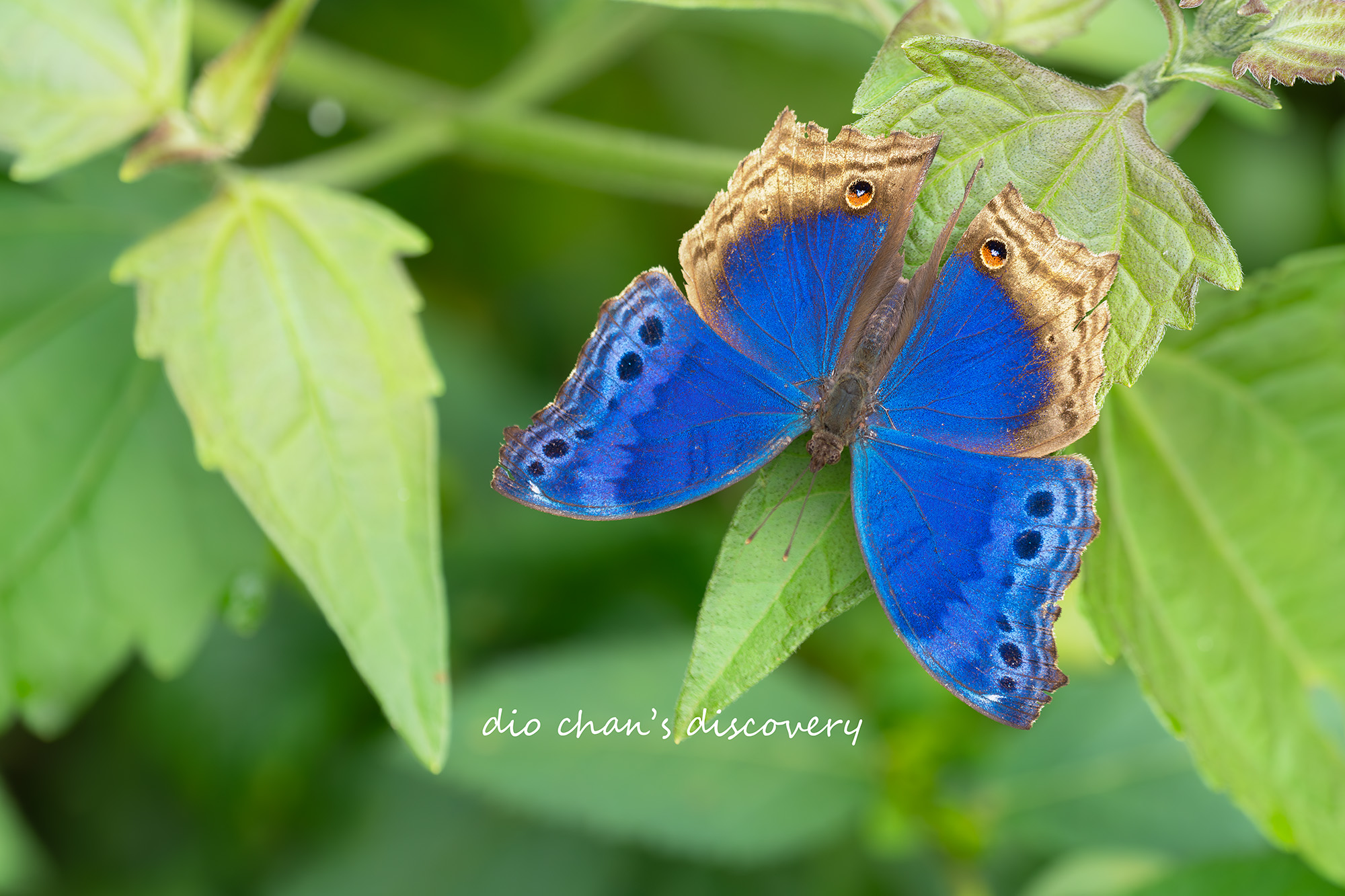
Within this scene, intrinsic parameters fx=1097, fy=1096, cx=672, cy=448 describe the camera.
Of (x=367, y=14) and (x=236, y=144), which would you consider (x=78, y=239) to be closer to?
(x=236, y=144)

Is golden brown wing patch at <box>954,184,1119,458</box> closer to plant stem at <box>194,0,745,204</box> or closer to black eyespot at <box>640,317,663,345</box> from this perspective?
black eyespot at <box>640,317,663,345</box>

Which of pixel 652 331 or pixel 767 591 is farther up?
pixel 652 331

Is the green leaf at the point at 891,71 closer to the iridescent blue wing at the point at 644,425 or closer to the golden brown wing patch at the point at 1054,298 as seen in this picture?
the golden brown wing patch at the point at 1054,298

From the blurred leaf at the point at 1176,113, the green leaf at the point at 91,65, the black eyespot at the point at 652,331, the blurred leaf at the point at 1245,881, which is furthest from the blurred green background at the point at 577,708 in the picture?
the black eyespot at the point at 652,331

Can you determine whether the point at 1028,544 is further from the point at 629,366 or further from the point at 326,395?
the point at 326,395

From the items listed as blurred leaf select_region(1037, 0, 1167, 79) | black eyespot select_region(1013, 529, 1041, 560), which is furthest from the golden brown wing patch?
blurred leaf select_region(1037, 0, 1167, 79)

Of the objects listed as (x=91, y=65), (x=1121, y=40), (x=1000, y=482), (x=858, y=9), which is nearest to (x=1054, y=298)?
(x=1000, y=482)
